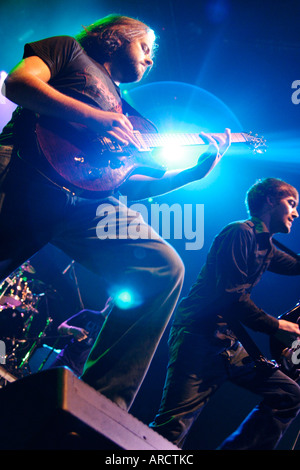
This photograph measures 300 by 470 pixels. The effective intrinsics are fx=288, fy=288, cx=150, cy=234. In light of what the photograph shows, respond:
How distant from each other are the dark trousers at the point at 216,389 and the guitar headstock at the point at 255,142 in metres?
2.03

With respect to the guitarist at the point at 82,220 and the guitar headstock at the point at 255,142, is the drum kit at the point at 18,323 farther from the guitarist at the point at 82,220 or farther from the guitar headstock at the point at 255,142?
the guitar headstock at the point at 255,142

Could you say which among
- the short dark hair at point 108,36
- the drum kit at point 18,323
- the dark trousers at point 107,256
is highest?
the short dark hair at point 108,36

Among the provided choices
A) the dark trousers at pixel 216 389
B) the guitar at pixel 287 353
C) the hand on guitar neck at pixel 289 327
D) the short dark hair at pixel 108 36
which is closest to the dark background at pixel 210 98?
the guitar at pixel 287 353

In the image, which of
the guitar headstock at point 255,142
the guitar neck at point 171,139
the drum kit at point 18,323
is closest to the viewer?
the guitar neck at point 171,139

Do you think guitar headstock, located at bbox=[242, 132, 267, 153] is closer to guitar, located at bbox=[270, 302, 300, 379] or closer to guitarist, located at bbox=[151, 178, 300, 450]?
guitarist, located at bbox=[151, 178, 300, 450]

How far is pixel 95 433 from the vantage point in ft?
2.74

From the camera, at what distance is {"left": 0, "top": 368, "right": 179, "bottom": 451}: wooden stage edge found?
0.81 m

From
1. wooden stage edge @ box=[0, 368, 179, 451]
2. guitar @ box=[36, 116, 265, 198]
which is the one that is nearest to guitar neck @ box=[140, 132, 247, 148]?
guitar @ box=[36, 116, 265, 198]

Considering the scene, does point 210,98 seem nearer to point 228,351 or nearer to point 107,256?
point 228,351

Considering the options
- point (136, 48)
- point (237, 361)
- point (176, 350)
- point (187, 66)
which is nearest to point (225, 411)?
point (237, 361)

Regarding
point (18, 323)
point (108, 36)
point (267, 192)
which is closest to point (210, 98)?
point (267, 192)

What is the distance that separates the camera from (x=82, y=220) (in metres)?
1.58

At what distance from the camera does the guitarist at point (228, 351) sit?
2348 millimetres
